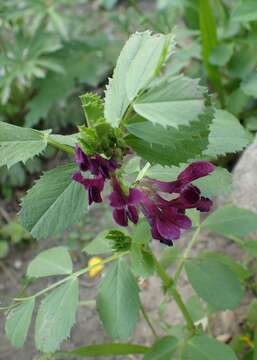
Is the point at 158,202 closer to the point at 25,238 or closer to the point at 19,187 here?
the point at 25,238

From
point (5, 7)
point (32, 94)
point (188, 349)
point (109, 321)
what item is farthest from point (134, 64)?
point (32, 94)

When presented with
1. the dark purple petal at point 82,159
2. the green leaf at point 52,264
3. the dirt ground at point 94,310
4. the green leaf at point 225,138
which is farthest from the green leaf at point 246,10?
the dark purple petal at point 82,159

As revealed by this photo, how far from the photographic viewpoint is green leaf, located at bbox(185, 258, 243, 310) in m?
1.25

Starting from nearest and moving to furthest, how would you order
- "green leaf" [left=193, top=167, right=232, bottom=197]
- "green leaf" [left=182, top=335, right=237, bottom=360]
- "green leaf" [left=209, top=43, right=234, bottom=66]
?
"green leaf" [left=193, top=167, right=232, bottom=197] < "green leaf" [left=182, top=335, right=237, bottom=360] < "green leaf" [left=209, top=43, right=234, bottom=66]

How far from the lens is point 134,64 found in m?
0.90

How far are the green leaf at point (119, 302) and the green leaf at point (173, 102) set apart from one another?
500 millimetres

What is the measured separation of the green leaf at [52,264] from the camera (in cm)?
137

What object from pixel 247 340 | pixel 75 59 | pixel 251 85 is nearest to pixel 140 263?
pixel 247 340

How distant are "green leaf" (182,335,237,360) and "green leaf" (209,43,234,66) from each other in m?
1.08

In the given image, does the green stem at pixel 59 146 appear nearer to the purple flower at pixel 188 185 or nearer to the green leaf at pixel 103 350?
the purple flower at pixel 188 185

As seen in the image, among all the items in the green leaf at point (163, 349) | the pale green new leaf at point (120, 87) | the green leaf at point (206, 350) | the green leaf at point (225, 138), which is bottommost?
the green leaf at point (163, 349)

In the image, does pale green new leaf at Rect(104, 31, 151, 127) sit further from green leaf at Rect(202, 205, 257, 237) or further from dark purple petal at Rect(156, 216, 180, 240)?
green leaf at Rect(202, 205, 257, 237)

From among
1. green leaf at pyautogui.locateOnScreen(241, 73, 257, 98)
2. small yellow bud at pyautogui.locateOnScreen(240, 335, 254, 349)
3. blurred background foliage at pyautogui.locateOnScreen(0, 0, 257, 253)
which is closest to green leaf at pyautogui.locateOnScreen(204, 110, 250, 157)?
green leaf at pyautogui.locateOnScreen(241, 73, 257, 98)

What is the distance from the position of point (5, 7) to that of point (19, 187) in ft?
2.40
